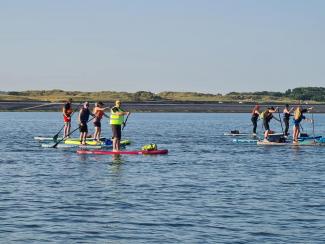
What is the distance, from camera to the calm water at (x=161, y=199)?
1870cm

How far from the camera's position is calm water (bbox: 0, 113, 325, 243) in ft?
61.4

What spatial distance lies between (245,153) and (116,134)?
694 cm

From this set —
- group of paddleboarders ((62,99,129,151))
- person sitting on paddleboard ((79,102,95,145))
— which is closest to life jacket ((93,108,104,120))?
group of paddleboarders ((62,99,129,151))

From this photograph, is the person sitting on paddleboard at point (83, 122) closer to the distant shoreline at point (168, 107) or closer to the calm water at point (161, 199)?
the calm water at point (161, 199)

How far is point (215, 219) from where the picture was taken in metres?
20.3

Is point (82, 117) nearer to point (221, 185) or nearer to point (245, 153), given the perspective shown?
point (245, 153)

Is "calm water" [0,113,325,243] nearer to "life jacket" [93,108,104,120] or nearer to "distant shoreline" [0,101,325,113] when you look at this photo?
"life jacket" [93,108,104,120]

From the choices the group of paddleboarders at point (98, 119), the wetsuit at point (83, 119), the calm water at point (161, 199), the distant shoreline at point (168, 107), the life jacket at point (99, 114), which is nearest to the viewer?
the calm water at point (161, 199)

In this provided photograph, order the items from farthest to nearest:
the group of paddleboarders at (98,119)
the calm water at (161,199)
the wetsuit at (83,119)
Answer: the wetsuit at (83,119)
the group of paddleboarders at (98,119)
the calm water at (161,199)

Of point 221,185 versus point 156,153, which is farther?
point 156,153

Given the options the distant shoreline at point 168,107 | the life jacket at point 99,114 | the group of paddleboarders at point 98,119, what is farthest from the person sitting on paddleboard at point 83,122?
the distant shoreline at point 168,107

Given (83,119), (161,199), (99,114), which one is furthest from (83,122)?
(161,199)

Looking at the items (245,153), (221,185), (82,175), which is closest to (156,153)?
(245,153)

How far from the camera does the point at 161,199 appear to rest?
76.6ft
